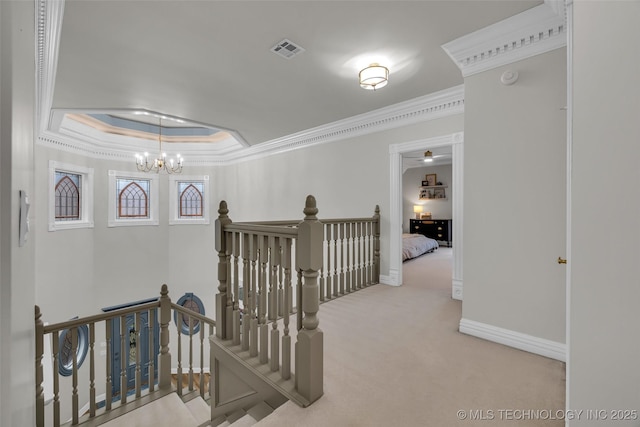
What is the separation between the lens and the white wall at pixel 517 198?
6.53ft

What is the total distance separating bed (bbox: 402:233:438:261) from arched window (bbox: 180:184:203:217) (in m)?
5.26

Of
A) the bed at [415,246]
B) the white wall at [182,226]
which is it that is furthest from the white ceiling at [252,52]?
the bed at [415,246]

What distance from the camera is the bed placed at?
5.77m

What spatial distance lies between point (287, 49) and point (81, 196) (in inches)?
222

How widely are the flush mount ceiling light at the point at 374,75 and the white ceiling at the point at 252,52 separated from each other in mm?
83

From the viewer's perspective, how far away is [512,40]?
7.00ft

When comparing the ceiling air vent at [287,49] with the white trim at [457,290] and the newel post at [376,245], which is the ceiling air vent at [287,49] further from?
the white trim at [457,290]

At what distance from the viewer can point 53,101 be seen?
11.3 ft

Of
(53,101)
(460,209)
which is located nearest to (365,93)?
(460,209)

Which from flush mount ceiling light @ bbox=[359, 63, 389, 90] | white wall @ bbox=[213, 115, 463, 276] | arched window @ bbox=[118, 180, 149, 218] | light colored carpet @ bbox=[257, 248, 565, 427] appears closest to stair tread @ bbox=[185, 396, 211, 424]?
light colored carpet @ bbox=[257, 248, 565, 427]

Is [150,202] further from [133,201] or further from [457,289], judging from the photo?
[457,289]

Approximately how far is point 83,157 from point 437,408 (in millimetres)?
7076

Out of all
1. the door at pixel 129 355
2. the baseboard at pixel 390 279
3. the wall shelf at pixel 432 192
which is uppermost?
the wall shelf at pixel 432 192

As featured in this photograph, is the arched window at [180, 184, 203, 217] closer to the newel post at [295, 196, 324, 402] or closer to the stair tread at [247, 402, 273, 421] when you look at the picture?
the stair tread at [247, 402, 273, 421]
